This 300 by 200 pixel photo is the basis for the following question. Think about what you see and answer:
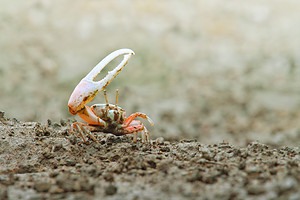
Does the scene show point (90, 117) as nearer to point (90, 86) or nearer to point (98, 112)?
point (98, 112)

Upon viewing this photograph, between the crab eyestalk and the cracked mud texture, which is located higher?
the crab eyestalk

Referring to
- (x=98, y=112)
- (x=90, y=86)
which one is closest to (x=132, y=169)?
(x=90, y=86)

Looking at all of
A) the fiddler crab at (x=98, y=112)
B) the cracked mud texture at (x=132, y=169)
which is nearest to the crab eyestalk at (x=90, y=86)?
the fiddler crab at (x=98, y=112)

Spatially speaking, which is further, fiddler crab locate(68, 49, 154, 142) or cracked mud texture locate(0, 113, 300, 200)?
fiddler crab locate(68, 49, 154, 142)

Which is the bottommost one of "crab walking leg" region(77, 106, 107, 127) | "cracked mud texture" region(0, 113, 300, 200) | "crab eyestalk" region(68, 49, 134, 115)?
"cracked mud texture" region(0, 113, 300, 200)

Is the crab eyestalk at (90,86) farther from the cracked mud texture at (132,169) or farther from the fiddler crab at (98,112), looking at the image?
the cracked mud texture at (132,169)

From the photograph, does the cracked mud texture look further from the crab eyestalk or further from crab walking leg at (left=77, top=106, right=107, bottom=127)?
the crab eyestalk

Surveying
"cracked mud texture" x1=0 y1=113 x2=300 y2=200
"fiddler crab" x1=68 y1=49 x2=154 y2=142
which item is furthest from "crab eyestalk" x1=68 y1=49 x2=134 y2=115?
"cracked mud texture" x1=0 y1=113 x2=300 y2=200
